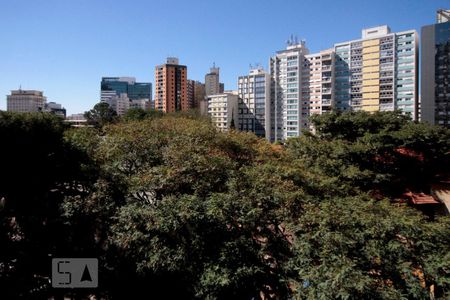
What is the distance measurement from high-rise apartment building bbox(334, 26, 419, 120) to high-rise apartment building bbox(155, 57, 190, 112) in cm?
3874

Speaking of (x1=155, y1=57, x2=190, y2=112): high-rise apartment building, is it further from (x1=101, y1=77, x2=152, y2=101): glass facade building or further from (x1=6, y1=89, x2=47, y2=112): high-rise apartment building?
(x1=6, y1=89, x2=47, y2=112): high-rise apartment building

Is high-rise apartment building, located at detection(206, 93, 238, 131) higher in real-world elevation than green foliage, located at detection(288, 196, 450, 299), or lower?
higher

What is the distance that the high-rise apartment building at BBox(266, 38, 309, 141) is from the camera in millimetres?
54906

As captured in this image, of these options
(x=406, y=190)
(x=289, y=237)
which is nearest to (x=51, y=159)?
(x=289, y=237)

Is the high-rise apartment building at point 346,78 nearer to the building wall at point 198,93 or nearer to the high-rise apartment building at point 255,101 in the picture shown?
the high-rise apartment building at point 255,101

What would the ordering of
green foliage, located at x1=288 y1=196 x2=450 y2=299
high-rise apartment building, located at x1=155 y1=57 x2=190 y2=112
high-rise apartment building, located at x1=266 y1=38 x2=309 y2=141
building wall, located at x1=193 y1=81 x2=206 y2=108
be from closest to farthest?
1. green foliage, located at x1=288 y1=196 x2=450 y2=299
2. high-rise apartment building, located at x1=266 y1=38 x2=309 y2=141
3. high-rise apartment building, located at x1=155 y1=57 x2=190 y2=112
4. building wall, located at x1=193 y1=81 x2=206 y2=108

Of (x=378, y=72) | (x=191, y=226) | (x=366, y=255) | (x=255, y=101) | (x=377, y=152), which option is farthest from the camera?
(x=255, y=101)

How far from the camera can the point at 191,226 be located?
6.77 meters

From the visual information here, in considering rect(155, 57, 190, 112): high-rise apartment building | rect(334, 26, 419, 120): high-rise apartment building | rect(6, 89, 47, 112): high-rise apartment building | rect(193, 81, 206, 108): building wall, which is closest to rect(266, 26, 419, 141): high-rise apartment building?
rect(334, 26, 419, 120): high-rise apartment building

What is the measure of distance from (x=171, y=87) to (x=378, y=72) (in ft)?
152

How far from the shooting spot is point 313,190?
375 inches

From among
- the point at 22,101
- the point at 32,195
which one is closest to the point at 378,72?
the point at 32,195

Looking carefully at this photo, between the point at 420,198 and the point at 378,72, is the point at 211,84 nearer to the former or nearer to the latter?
the point at 378,72

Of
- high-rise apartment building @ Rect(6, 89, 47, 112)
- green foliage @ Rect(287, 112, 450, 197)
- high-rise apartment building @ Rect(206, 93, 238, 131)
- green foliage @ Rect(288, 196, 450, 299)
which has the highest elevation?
high-rise apartment building @ Rect(6, 89, 47, 112)
